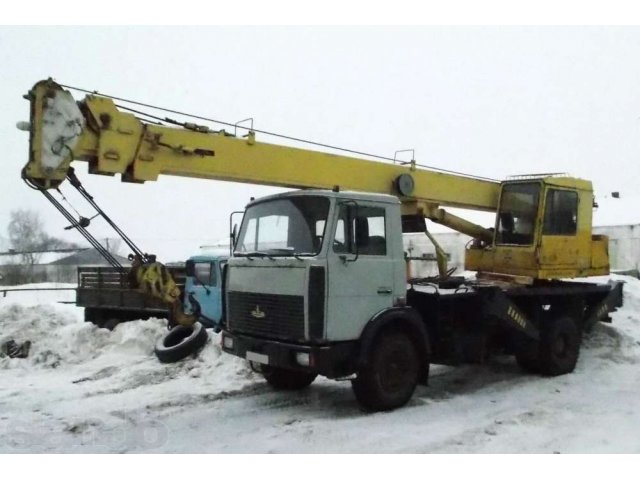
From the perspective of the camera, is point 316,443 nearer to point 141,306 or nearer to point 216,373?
point 216,373

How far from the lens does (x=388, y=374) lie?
6863 millimetres

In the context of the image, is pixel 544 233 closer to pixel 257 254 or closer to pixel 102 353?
pixel 257 254

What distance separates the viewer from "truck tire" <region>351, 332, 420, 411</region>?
6633 mm

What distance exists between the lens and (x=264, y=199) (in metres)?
7.20

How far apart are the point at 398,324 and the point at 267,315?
60.6 inches

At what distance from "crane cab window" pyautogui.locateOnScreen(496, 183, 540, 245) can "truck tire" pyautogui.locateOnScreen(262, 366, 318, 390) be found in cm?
396

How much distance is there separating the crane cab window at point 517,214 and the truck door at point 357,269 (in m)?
3.36

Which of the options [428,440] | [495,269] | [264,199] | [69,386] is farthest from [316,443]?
[495,269]

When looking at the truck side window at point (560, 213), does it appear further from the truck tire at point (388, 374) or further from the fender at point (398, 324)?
the truck tire at point (388, 374)

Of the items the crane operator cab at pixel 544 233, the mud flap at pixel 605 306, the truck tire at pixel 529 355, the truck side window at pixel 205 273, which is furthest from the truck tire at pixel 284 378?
the mud flap at pixel 605 306

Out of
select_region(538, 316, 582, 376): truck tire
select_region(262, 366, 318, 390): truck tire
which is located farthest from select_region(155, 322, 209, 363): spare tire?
select_region(538, 316, 582, 376): truck tire

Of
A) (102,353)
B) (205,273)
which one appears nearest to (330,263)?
(205,273)

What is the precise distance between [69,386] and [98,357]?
6.46ft

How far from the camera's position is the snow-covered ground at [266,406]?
228 inches
